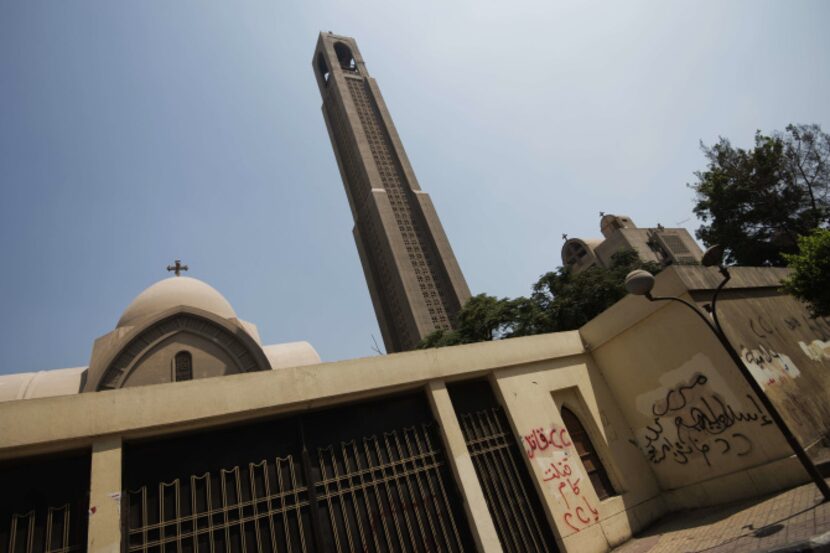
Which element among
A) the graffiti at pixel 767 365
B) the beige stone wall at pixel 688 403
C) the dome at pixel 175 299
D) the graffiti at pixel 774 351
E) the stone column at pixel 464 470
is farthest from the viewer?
the dome at pixel 175 299

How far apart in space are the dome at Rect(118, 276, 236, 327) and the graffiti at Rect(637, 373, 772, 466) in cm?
1586

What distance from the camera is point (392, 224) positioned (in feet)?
147

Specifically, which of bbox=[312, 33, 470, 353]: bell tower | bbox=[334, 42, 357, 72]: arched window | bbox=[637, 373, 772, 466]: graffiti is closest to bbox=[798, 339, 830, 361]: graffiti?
bbox=[637, 373, 772, 466]: graffiti

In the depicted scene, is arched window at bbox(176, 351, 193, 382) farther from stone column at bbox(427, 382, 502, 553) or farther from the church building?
stone column at bbox(427, 382, 502, 553)

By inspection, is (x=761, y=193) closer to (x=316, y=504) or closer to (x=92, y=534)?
(x=316, y=504)

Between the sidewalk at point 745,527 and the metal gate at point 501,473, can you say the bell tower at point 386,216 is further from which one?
the sidewalk at point 745,527

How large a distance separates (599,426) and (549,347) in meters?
1.58

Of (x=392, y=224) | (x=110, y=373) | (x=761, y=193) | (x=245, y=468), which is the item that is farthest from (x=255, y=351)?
(x=392, y=224)

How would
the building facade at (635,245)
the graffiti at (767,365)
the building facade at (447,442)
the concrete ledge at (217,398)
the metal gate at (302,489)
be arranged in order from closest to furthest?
the concrete ledge at (217,398)
the building facade at (447,442)
the metal gate at (302,489)
the graffiti at (767,365)
the building facade at (635,245)

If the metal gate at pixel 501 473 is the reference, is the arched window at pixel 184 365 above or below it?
above

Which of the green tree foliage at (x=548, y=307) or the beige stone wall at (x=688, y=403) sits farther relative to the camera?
the green tree foliage at (x=548, y=307)

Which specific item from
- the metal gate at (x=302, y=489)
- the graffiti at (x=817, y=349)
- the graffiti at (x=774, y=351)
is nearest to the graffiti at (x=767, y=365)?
the graffiti at (x=774, y=351)

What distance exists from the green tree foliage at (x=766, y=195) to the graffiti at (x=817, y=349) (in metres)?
15.7

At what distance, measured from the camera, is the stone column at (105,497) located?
164 inches
